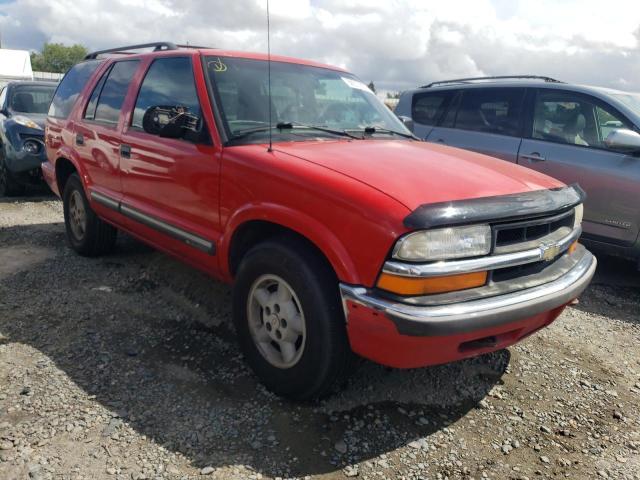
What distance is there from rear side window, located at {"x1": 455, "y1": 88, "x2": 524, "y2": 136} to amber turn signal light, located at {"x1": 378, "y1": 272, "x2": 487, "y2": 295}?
3752 millimetres

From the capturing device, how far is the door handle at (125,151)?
12.7 ft

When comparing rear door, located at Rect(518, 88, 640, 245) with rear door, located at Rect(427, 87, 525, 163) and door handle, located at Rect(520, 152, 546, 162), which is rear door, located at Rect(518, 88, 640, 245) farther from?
rear door, located at Rect(427, 87, 525, 163)

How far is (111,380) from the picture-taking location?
2.92 metres

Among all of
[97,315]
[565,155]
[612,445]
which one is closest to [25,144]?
[97,315]

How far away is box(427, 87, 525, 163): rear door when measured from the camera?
5.56m

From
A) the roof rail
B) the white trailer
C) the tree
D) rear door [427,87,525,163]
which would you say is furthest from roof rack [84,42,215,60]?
the tree

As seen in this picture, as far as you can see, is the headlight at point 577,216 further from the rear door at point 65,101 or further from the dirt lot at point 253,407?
the rear door at point 65,101

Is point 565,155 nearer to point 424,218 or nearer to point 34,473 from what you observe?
point 424,218

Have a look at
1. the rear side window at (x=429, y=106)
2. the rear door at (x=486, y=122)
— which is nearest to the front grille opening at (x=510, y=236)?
the rear door at (x=486, y=122)

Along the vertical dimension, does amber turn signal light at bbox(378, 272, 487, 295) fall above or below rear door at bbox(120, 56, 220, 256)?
below

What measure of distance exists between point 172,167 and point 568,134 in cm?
390

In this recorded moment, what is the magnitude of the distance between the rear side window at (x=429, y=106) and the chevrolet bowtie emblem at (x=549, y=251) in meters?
3.95

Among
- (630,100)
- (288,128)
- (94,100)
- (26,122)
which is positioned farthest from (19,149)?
(630,100)

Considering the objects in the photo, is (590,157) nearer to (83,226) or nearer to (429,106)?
(429,106)
